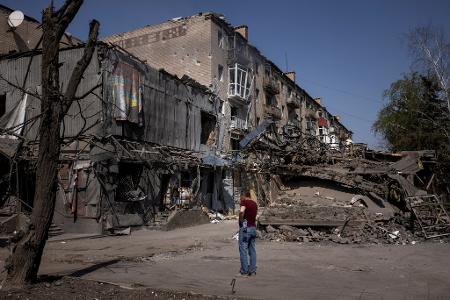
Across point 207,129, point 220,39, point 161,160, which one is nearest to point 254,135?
point 161,160

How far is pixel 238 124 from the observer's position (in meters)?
35.3

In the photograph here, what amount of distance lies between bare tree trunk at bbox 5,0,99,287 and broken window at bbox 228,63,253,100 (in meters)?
27.6

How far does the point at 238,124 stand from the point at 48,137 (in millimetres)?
28406

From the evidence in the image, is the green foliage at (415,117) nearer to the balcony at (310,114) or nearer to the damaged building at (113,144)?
the damaged building at (113,144)

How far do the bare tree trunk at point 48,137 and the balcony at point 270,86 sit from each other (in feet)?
116

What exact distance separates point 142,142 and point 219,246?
10.0 metres

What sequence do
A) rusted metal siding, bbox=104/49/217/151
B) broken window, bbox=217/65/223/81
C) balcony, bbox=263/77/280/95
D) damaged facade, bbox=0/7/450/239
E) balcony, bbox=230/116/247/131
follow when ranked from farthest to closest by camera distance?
balcony, bbox=263/77/280/95 < broken window, bbox=217/65/223/81 < balcony, bbox=230/116/247/131 < rusted metal siding, bbox=104/49/217/151 < damaged facade, bbox=0/7/450/239

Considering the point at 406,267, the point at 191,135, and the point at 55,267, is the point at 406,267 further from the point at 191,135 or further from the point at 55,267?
the point at 191,135

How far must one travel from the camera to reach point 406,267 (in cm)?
996

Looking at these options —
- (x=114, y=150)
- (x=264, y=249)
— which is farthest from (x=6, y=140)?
(x=264, y=249)

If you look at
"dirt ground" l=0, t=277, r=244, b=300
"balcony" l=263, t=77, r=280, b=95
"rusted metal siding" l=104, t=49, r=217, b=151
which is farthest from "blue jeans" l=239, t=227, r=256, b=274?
"balcony" l=263, t=77, r=280, b=95

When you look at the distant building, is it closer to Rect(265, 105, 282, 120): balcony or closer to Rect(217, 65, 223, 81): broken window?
Rect(217, 65, 223, 81): broken window

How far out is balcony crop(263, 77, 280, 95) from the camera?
4191 centimetres

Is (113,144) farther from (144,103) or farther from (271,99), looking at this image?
(271,99)
